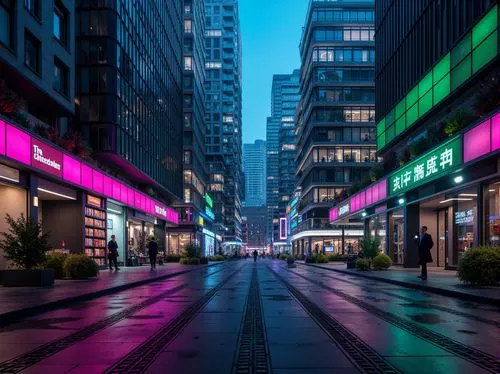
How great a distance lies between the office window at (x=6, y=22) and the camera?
25.4m

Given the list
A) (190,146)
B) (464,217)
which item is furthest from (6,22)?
(190,146)

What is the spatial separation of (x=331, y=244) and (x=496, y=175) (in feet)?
272

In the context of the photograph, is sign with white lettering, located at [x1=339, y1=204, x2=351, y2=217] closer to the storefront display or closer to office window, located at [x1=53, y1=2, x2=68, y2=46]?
the storefront display

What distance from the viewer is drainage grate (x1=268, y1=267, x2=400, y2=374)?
6927 mm

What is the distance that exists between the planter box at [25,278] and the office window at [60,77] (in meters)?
14.8

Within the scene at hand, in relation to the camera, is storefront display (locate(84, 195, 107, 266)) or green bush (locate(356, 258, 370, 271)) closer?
green bush (locate(356, 258, 370, 271))

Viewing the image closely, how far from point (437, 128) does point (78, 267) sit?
20732 mm

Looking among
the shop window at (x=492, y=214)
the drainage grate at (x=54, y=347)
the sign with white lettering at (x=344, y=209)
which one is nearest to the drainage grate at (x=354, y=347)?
the drainage grate at (x=54, y=347)

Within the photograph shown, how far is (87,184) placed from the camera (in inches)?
1340

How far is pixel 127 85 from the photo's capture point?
48.2m

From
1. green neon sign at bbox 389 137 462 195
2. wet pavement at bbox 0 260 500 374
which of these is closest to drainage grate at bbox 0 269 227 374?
wet pavement at bbox 0 260 500 374

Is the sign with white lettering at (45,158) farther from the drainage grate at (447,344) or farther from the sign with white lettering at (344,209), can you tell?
the sign with white lettering at (344,209)

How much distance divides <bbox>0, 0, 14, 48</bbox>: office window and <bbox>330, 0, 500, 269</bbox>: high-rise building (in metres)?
20.4

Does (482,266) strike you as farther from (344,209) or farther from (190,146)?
(190,146)
